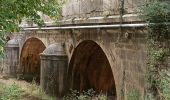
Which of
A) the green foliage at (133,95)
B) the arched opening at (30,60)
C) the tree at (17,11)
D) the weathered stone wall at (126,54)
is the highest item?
the tree at (17,11)

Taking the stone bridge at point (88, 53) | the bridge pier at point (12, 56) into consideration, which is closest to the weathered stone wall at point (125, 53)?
the stone bridge at point (88, 53)

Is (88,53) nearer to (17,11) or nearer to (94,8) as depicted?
(94,8)

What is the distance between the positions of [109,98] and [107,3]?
3855 millimetres

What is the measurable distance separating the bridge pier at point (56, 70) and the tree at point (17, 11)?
15.0 feet

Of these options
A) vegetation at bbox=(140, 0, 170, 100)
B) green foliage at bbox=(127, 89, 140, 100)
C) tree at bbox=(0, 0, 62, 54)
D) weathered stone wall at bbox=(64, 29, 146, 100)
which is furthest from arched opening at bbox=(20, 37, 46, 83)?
vegetation at bbox=(140, 0, 170, 100)

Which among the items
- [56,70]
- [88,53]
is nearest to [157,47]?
[88,53]

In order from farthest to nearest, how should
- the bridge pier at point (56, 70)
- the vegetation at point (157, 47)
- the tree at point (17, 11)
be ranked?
the bridge pier at point (56, 70)
the tree at point (17, 11)
the vegetation at point (157, 47)

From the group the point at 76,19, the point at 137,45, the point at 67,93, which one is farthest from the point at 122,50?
the point at 67,93

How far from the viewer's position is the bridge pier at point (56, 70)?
13055 mm

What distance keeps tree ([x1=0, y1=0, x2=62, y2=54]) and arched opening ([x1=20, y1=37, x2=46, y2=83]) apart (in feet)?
35.2

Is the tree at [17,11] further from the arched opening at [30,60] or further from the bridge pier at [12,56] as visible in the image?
the bridge pier at [12,56]

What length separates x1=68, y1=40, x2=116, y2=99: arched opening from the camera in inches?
501

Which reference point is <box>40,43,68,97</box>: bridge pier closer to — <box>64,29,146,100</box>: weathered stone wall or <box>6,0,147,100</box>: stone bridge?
<box>6,0,147,100</box>: stone bridge

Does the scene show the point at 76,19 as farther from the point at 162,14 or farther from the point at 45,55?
the point at 162,14
